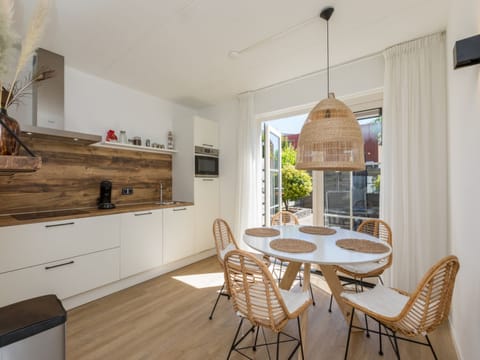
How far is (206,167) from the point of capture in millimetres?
3744

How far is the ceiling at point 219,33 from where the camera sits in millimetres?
1874

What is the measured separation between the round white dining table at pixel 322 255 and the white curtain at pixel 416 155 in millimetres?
619

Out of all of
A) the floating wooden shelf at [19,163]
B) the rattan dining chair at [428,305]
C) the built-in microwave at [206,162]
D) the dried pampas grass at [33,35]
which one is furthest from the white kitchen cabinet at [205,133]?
Answer: the rattan dining chair at [428,305]

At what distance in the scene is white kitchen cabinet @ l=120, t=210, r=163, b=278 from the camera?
269 cm

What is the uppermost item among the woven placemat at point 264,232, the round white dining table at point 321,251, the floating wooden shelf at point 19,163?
the floating wooden shelf at point 19,163

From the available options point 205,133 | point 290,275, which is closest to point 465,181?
point 290,275

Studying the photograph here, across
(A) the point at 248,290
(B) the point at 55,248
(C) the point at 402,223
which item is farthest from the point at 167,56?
(C) the point at 402,223

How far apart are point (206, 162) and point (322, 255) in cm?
259

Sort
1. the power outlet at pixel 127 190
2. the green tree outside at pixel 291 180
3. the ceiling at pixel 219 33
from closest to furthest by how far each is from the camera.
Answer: the ceiling at pixel 219 33 < the power outlet at pixel 127 190 < the green tree outside at pixel 291 180

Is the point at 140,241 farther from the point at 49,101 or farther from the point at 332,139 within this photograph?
the point at 332,139

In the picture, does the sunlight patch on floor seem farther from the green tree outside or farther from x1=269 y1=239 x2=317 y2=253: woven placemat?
the green tree outside

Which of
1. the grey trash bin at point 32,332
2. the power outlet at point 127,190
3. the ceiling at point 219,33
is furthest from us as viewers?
the power outlet at point 127,190

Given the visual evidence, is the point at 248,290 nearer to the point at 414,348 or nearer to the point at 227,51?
the point at 414,348

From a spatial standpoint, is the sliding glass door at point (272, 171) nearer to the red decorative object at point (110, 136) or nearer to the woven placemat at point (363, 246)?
the woven placemat at point (363, 246)
